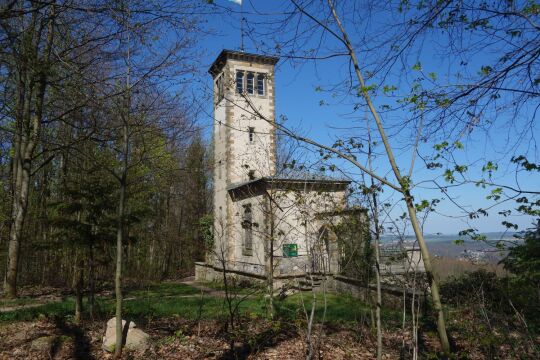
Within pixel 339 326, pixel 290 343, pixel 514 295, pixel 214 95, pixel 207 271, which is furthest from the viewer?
pixel 207 271

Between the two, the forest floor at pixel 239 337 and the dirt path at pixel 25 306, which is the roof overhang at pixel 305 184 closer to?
the forest floor at pixel 239 337

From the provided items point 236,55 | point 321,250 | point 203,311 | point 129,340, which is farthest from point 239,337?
point 236,55

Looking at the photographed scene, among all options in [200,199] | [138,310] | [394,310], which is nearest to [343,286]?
[394,310]

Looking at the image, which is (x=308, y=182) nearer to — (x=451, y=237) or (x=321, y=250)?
(x=321, y=250)

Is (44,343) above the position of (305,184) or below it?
below

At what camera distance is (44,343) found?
5703 millimetres

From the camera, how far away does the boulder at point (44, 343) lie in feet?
18.4

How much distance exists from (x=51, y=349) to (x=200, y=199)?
77.4ft

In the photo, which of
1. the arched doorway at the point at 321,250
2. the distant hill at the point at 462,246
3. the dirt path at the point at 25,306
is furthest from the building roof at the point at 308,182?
the dirt path at the point at 25,306

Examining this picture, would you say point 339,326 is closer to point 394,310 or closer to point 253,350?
point 253,350

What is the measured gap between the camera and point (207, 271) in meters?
20.0

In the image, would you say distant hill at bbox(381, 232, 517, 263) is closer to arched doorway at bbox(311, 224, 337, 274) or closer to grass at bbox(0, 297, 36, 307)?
arched doorway at bbox(311, 224, 337, 274)

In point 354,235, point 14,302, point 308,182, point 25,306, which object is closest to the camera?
point 354,235

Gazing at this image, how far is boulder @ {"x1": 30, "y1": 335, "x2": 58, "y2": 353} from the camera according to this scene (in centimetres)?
561
